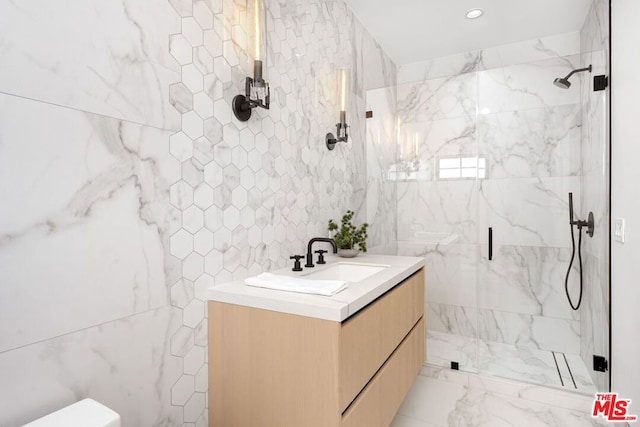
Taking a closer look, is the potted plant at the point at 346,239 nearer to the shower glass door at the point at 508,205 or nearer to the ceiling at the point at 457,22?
the shower glass door at the point at 508,205

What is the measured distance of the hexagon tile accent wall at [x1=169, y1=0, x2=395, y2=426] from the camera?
125 cm

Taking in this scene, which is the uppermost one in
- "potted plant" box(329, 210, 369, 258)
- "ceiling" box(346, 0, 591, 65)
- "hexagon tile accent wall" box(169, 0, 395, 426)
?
"ceiling" box(346, 0, 591, 65)

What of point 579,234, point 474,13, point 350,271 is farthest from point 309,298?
point 474,13

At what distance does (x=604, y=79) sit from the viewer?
2104mm

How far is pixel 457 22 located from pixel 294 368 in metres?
2.84

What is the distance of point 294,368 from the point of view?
46.7 inches

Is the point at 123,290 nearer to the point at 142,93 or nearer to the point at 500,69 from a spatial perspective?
the point at 142,93

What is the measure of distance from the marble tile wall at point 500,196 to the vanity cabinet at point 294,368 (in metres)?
1.68

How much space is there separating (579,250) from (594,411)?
1.06m

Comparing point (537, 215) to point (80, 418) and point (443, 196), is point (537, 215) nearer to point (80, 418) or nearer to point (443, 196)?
point (443, 196)

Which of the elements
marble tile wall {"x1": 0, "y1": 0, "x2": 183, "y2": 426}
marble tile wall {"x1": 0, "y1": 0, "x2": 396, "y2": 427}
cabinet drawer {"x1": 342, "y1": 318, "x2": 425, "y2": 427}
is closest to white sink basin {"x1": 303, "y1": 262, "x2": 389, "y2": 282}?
marble tile wall {"x1": 0, "y1": 0, "x2": 396, "y2": 427}

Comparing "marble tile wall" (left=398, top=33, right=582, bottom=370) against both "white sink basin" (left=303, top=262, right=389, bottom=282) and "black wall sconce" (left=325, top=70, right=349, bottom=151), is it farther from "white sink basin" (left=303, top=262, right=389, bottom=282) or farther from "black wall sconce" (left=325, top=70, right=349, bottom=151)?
"white sink basin" (left=303, top=262, right=389, bottom=282)

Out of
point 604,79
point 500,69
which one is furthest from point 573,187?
point 500,69

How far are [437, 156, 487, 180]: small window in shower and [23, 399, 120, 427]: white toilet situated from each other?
2.71 metres
